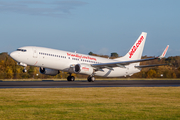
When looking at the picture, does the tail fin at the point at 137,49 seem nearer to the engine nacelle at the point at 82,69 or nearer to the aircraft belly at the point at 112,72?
the aircraft belly at the point at 112,72

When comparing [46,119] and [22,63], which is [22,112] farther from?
[22,63]

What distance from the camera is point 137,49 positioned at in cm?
5731

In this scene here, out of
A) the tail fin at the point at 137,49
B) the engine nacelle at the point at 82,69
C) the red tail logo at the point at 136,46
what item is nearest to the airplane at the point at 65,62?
the engine nacelle at the point at 82,69

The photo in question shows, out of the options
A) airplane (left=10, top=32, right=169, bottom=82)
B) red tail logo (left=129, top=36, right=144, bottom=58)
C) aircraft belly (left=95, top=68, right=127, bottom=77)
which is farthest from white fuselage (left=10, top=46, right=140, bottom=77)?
red tail logo (left=129, top=36, right=144, bottom=58)

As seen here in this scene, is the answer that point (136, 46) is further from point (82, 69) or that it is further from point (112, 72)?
point (82, 69)

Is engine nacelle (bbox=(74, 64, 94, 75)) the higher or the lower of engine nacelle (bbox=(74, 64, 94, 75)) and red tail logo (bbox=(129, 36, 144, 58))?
the lower

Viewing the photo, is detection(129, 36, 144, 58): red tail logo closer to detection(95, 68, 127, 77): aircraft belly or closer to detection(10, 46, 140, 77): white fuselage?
detection(95, 68, 127, 77): aircraft belly

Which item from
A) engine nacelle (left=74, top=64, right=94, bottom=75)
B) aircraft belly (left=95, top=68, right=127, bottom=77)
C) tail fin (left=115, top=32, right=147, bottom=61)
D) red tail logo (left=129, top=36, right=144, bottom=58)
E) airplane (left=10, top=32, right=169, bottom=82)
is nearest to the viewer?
airplane (left=10, top=32, right=169, bottom=82)

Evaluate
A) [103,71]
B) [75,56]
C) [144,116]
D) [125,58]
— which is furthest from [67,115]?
[125,58]

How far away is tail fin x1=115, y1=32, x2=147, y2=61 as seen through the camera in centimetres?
5641

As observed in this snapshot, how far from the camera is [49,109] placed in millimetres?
13625

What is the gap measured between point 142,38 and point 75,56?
712 inches

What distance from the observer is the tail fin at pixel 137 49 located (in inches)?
2221

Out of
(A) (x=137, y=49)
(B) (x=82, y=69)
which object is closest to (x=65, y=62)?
(B) (x=82, y=69)
